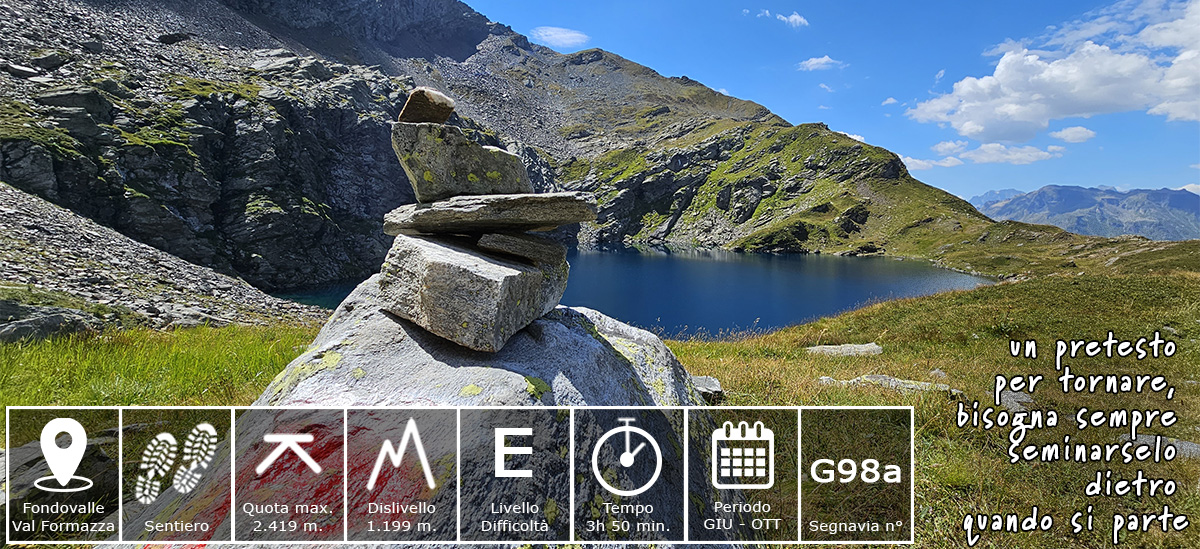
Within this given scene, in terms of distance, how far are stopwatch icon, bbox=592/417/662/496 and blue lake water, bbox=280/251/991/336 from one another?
120ft

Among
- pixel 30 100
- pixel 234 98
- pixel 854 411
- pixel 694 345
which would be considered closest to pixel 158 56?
pixel 234 98

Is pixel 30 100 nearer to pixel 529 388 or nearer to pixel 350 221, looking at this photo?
pixel 350 221

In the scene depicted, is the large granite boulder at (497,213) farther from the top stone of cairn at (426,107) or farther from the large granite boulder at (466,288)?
the top stone of cairn at (426,107)

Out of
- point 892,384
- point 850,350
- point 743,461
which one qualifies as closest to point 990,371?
point 892,384

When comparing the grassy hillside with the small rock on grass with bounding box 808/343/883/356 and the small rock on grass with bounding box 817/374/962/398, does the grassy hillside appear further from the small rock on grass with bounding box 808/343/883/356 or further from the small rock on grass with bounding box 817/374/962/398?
the small rock on grass with bounding box 808/343/883/356

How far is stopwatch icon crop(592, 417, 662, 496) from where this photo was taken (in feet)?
14.7

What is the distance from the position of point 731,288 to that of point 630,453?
87.2m

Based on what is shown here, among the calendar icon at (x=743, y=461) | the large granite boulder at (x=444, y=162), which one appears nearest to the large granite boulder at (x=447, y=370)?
the calendar icon at (x=743, y=461)

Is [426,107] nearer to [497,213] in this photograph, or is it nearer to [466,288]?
[497,213]

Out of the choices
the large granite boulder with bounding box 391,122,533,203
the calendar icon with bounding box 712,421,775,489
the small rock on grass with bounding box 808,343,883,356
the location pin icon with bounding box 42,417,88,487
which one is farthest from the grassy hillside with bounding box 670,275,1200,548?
the location pin icon with bounding box 42,417,88,487

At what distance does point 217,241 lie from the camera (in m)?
81.3

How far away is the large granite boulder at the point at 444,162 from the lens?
6676 mm

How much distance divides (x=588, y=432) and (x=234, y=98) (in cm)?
12538

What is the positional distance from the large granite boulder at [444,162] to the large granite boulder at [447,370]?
1598 mm
